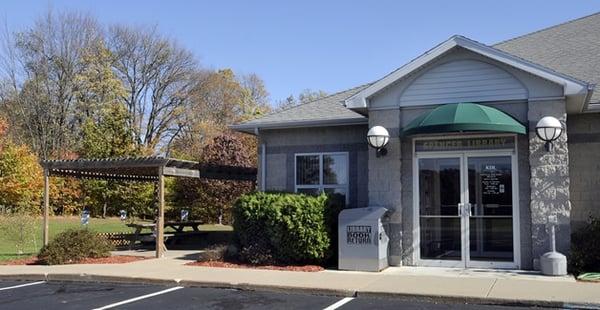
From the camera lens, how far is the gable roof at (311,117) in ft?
49.1

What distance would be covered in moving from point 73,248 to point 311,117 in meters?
6.91

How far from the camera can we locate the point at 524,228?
12.4 meters

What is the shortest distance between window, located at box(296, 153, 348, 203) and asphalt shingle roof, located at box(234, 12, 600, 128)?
1038mm

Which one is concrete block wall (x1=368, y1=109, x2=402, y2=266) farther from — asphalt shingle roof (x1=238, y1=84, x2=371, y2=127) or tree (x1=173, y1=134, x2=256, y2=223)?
tree (x1=173, y1=134, x2=256, y2=223)

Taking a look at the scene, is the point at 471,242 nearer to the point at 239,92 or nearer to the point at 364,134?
the point at 364,134

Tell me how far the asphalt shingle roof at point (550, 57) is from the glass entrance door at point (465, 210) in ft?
8.51

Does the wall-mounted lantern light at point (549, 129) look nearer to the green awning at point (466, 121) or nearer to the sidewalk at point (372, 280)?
the green awning at point (466, 121)

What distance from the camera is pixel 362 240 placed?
41.5 ft

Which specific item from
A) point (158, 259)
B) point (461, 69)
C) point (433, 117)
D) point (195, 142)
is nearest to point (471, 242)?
point (433, 117)

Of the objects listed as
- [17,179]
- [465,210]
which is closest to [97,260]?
[465,210]

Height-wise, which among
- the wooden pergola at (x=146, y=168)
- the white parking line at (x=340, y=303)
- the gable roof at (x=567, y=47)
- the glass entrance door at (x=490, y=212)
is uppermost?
the gable roof at (x=567, y=47)

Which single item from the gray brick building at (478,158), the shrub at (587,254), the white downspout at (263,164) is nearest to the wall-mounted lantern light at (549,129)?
the gray brick building at (478,158)

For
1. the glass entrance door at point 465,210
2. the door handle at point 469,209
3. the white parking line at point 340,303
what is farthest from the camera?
the door handle at point 469,209

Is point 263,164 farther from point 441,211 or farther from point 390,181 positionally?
point 441,211
